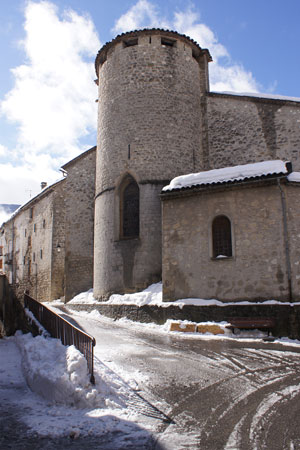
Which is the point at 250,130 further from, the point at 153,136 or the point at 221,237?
the point at 221,237

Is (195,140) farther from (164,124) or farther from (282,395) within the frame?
(282,395)

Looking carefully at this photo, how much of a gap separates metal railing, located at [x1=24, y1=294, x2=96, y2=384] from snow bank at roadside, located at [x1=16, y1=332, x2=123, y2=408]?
0.12 metres

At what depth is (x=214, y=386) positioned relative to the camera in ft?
20.0

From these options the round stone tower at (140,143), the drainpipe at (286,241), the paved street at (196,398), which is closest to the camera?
the paved street at (196,398)

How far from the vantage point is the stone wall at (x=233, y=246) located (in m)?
12.0

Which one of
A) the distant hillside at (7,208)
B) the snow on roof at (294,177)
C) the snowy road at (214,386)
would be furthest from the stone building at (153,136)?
the distant hillside at (7,208)

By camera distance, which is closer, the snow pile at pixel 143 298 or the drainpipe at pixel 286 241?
the drainpipe at pixel 286 241

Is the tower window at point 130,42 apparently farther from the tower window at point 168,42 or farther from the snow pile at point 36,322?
the snow pile at point 36,322

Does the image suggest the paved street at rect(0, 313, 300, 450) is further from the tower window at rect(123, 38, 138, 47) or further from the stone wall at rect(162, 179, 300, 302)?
the tower window at rect(123, 38, 138, 47)

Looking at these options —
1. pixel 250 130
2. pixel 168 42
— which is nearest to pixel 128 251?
pixel 250 130

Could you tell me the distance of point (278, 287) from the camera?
38.8 feet

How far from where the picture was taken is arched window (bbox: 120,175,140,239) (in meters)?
17.0

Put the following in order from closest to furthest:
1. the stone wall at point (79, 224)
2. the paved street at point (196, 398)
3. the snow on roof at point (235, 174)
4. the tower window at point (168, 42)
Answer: the paved street at point (196, 398)
the snow on roof at point (235, 174)
the tower window at point (168, 42)
the stone wall at point (79, 224)

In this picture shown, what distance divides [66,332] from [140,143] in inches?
445
